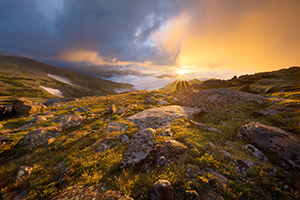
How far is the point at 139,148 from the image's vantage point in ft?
25.2

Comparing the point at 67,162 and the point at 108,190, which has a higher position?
the point at 108,190

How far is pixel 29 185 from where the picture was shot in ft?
21.6

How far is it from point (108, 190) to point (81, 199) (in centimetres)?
113

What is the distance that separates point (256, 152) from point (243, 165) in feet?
8.90

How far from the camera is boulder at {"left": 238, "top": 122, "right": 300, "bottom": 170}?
621cm

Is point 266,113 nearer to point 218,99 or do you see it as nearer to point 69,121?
point 218,99

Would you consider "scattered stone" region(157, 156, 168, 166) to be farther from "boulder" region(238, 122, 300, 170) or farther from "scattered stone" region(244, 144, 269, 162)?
"boulder" region(238, 122, 300, 170)

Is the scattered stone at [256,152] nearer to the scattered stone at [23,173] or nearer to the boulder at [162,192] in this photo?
the boulder at [162,192]

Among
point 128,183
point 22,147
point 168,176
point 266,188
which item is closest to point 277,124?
point 266,188

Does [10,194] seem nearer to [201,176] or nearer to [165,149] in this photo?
[165,149]

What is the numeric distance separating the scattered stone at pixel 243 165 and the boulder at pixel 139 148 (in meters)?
5.47

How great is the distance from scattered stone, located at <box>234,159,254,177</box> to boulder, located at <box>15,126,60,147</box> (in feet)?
59.5

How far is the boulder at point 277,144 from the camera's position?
6205mm

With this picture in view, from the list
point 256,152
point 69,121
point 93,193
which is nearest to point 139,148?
point 93,193
